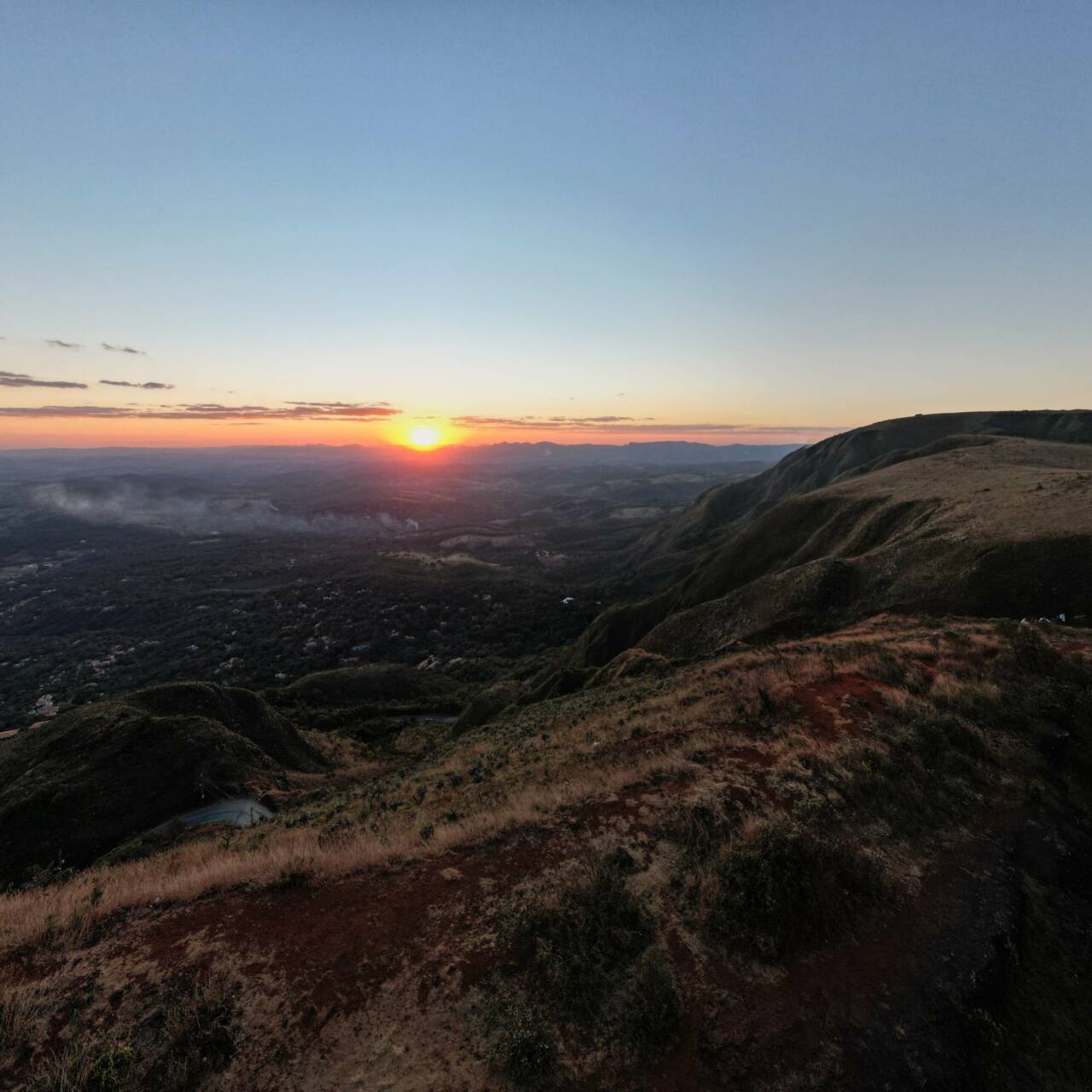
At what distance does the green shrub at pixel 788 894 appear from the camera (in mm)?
8133

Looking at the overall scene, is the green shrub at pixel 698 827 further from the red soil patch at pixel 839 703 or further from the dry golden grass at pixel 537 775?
the red soil patch at pixel 839 703

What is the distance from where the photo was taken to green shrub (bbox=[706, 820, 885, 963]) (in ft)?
26.7

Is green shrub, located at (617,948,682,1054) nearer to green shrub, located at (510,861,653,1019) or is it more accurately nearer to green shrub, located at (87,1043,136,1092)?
green shrub, located at (510,861,653,1019)

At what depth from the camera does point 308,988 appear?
7.71 m

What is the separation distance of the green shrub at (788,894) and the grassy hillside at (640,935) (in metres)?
0.04

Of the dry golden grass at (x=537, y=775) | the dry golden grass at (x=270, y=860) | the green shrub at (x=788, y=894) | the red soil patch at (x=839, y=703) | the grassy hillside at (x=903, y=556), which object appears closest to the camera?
the green shrub at (x=788, y=894)

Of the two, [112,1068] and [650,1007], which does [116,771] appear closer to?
[112,1068]

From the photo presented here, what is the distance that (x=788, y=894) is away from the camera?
343 inches

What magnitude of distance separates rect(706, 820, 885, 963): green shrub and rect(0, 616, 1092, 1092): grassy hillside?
4 centimetres

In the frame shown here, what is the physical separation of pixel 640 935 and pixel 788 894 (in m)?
2.77

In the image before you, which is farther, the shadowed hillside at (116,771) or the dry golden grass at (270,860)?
the shadowed hillside at (116,771)

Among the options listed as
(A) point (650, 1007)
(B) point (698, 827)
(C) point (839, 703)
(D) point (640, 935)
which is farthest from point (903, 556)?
(A) point (650, 1007)

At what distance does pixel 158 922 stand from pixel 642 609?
5312 centimetres

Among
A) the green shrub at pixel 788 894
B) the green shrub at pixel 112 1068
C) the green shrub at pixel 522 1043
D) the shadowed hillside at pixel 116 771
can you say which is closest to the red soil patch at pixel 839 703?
the green shrub at pixel 788 894
